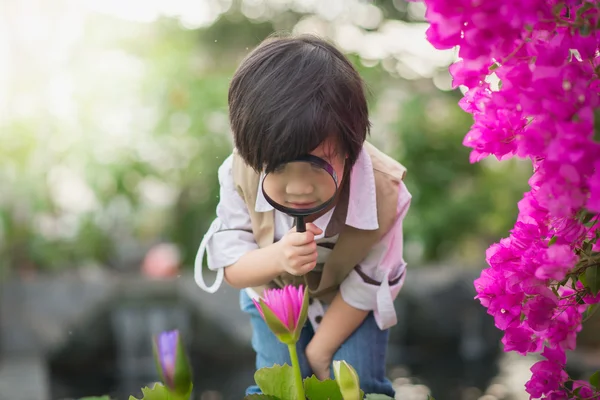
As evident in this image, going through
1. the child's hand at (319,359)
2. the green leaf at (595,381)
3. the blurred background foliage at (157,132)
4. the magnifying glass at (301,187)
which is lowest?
the blurred background foliage at (157,132)

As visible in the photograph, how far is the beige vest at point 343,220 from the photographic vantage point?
4.78 ft

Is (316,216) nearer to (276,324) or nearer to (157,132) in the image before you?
(276,324)

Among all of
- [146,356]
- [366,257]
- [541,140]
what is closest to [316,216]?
[366,257]

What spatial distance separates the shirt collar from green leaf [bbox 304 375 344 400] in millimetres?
334

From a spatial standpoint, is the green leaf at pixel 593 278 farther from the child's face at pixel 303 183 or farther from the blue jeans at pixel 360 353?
the blue jeans at pixel 360 353

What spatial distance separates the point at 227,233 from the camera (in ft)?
5.04

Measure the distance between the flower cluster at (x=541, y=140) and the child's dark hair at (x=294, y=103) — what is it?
20 centimetres

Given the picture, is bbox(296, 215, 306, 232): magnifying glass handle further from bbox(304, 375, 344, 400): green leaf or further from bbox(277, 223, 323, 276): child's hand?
bbox(304, 375, 344, 400): green leaf

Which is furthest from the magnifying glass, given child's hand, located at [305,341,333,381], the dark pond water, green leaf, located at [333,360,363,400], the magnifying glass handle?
the dark pond water

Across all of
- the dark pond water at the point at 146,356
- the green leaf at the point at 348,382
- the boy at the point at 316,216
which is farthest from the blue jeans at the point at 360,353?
the dark pond water at the point at 146,356

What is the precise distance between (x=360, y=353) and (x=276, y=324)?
56 centimetres

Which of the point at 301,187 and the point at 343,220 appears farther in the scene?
the point at 343,220

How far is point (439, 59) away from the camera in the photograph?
4418mm

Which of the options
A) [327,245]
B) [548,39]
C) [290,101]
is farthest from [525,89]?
[327,245]
